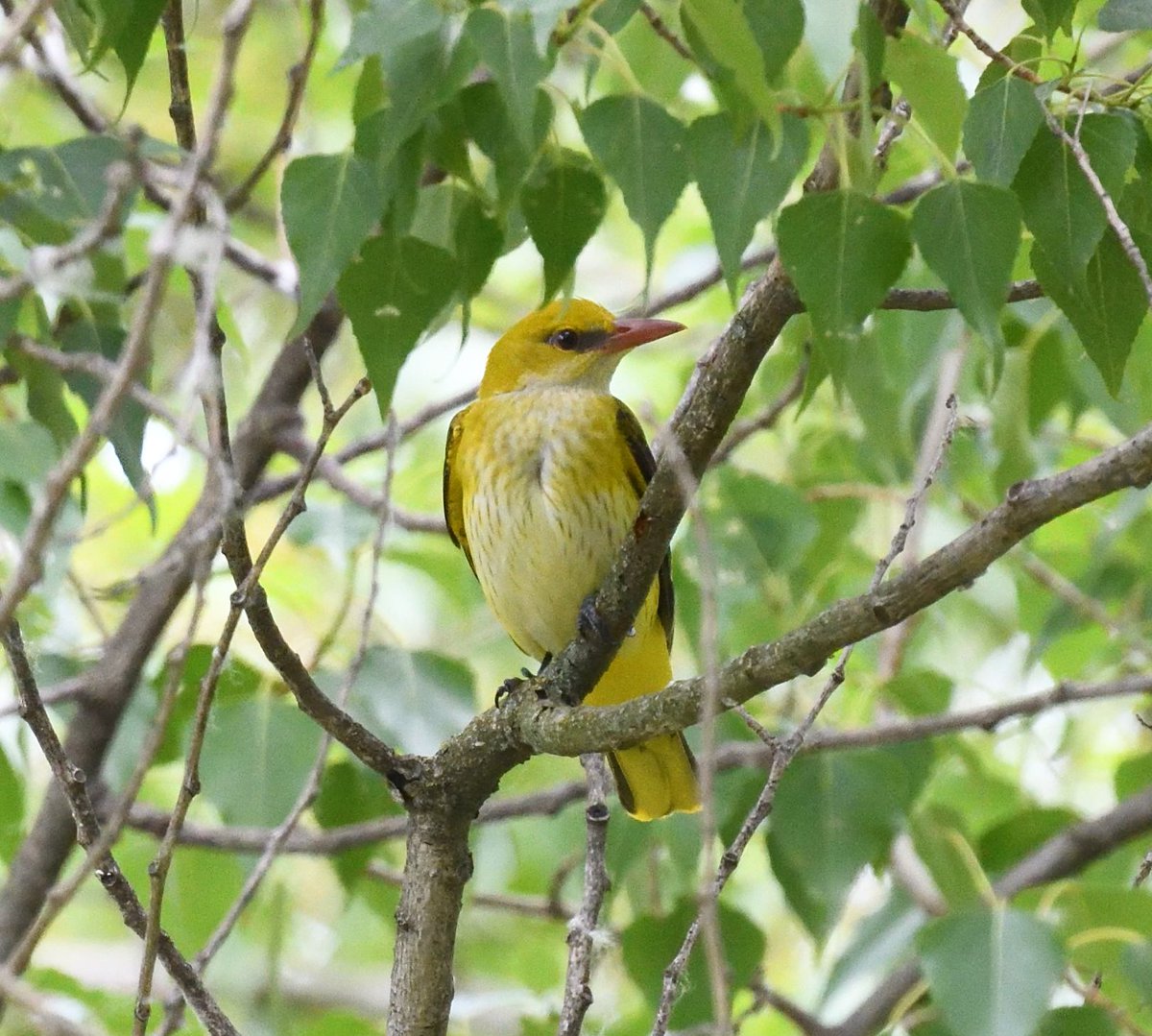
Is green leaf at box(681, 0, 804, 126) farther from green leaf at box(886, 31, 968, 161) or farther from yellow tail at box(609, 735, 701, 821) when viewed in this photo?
yellow tail at box(609, 735, 701, 821)

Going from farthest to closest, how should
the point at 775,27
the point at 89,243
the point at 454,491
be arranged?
the point at 454,491, the point at 775,27, the point at 89,243

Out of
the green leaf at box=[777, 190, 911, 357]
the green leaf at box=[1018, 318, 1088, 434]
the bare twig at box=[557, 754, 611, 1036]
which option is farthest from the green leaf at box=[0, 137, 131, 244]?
the green leaf at box=[1018, 318, 1088, 434]

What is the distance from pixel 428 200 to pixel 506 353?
2113 mm

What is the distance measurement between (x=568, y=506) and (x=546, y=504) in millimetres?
52

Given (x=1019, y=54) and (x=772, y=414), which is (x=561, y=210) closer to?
(x=1019, y=54)

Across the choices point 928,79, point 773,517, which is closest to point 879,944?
point 773,517

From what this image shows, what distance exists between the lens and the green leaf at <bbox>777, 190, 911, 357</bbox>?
1816 millimetres

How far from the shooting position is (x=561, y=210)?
6.86ft

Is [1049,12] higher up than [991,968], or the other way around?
[1049,12]

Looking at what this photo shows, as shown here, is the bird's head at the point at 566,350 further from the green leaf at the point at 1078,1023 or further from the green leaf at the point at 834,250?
the green leaf at the point at 834,250

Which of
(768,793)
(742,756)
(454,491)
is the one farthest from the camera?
(454,491)

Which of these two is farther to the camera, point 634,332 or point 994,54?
point 634,332

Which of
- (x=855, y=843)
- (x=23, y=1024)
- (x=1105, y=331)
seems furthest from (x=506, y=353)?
(x=1105, y=331)

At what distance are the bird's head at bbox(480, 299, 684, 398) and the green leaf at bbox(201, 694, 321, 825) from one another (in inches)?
46.1
